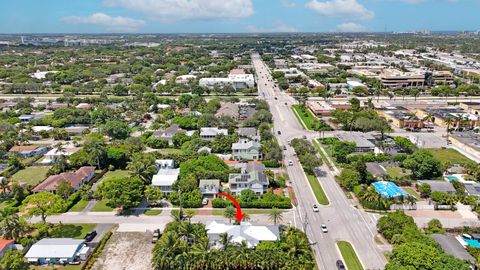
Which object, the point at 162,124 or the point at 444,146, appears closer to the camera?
the point at 444,146

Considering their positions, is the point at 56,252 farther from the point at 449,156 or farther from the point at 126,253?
the point at 449,156

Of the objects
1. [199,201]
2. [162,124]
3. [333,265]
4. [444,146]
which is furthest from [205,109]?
[333,265]

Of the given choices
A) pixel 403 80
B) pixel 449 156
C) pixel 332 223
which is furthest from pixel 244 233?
pixel 403 80

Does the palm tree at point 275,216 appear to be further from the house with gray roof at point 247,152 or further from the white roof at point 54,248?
the white roof at point 54,248

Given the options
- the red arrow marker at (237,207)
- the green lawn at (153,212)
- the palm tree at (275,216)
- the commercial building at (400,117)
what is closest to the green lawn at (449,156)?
the commercial building at (400,117)

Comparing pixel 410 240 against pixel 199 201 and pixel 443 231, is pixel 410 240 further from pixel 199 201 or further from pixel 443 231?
pixel 199 201

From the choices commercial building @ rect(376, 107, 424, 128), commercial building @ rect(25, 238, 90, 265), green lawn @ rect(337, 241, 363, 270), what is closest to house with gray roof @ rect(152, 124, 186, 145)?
commercial building @ rect(25, 238, 90, 265)
